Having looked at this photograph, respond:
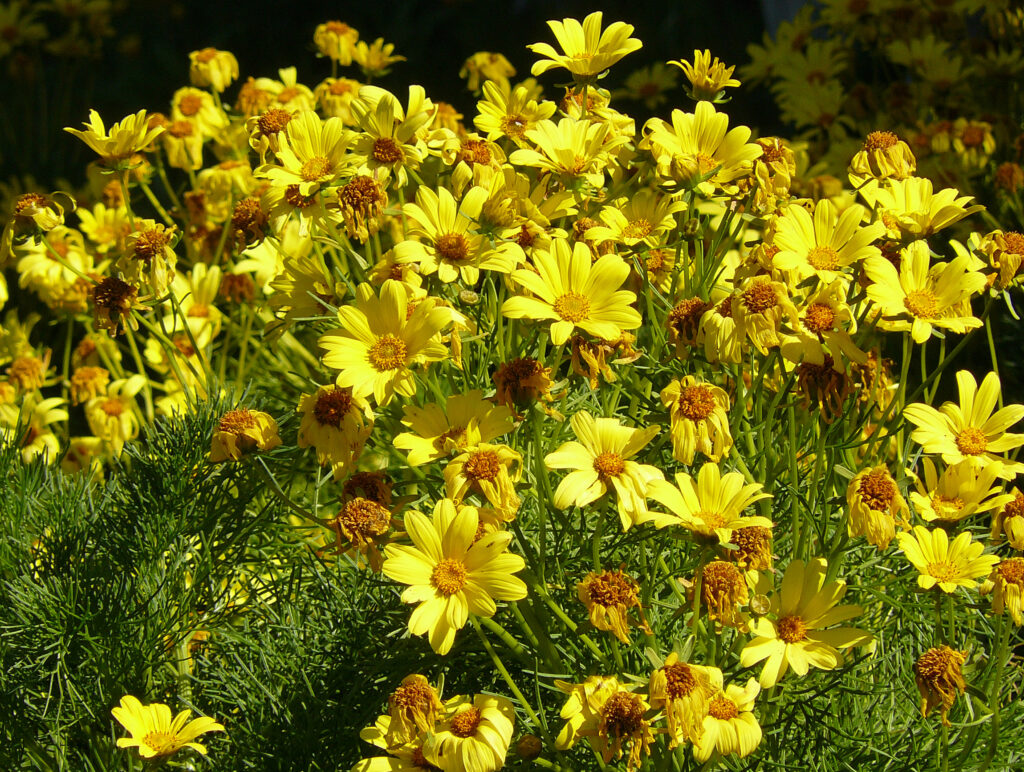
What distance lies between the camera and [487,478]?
4.21ft

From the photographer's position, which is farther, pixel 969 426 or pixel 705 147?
pixel 705 147

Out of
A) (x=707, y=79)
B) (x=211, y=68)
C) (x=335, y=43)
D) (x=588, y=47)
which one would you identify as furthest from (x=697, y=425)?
(x=211, y=68)

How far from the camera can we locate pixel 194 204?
2.73 meters

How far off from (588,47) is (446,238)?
484 mm

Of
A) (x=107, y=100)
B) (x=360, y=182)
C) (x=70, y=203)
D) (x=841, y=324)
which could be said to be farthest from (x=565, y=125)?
(x=107, y=100)

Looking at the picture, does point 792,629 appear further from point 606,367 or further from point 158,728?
point 158,728

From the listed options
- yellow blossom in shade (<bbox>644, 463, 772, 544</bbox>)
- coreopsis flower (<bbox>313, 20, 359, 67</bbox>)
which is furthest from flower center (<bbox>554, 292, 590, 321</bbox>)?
coreopsis flower (<bbox>313, 20, 359, 67</bbox>)

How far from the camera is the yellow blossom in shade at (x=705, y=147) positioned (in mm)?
1572

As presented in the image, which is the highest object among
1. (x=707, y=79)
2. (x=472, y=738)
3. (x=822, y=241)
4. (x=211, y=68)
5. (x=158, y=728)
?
(x=707, y=79)

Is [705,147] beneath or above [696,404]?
above

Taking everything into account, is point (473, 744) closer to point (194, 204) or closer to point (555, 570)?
point (555, 570)

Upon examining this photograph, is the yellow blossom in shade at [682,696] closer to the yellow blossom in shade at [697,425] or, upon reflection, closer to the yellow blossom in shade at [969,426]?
the yellow blossom in shade at [697,425]

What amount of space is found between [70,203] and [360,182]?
52cm

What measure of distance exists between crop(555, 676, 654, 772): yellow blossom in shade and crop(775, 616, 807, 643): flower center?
20 cm
